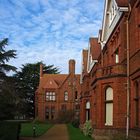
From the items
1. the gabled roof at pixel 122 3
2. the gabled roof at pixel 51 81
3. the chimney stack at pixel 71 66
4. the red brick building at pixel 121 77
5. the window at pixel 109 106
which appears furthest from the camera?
the chimney stack at pixel 71 66

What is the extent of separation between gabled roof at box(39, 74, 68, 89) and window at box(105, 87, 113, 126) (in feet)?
233

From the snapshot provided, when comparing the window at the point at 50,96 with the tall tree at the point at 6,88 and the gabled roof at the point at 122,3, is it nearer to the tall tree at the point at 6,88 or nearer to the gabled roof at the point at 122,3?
the tall tree at the point at 6,88

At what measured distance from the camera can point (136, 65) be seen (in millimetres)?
21516

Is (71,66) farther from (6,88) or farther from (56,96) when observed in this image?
(6,88)

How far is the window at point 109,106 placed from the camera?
2573cm

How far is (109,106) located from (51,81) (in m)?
72.6

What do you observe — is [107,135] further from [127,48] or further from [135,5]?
[135,5]

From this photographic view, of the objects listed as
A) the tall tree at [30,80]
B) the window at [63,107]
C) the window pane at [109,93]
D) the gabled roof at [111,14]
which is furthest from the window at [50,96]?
the window pane at [109,93]

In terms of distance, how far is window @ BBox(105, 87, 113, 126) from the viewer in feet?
84.4

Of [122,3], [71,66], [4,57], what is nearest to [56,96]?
[71,66]

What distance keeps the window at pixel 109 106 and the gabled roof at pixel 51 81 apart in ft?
233

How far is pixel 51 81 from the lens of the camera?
9831 cm

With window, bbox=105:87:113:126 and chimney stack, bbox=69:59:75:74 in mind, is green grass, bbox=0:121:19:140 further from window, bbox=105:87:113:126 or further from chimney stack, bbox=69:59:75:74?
chimney stack, bbox=69:59:75:74

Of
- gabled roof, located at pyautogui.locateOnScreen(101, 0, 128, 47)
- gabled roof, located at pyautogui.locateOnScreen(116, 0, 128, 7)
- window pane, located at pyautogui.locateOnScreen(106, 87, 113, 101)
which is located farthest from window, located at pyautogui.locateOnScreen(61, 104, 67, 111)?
gabled roof, located at pyautogui.locateOnScreen(116, 0, 128, 7)
